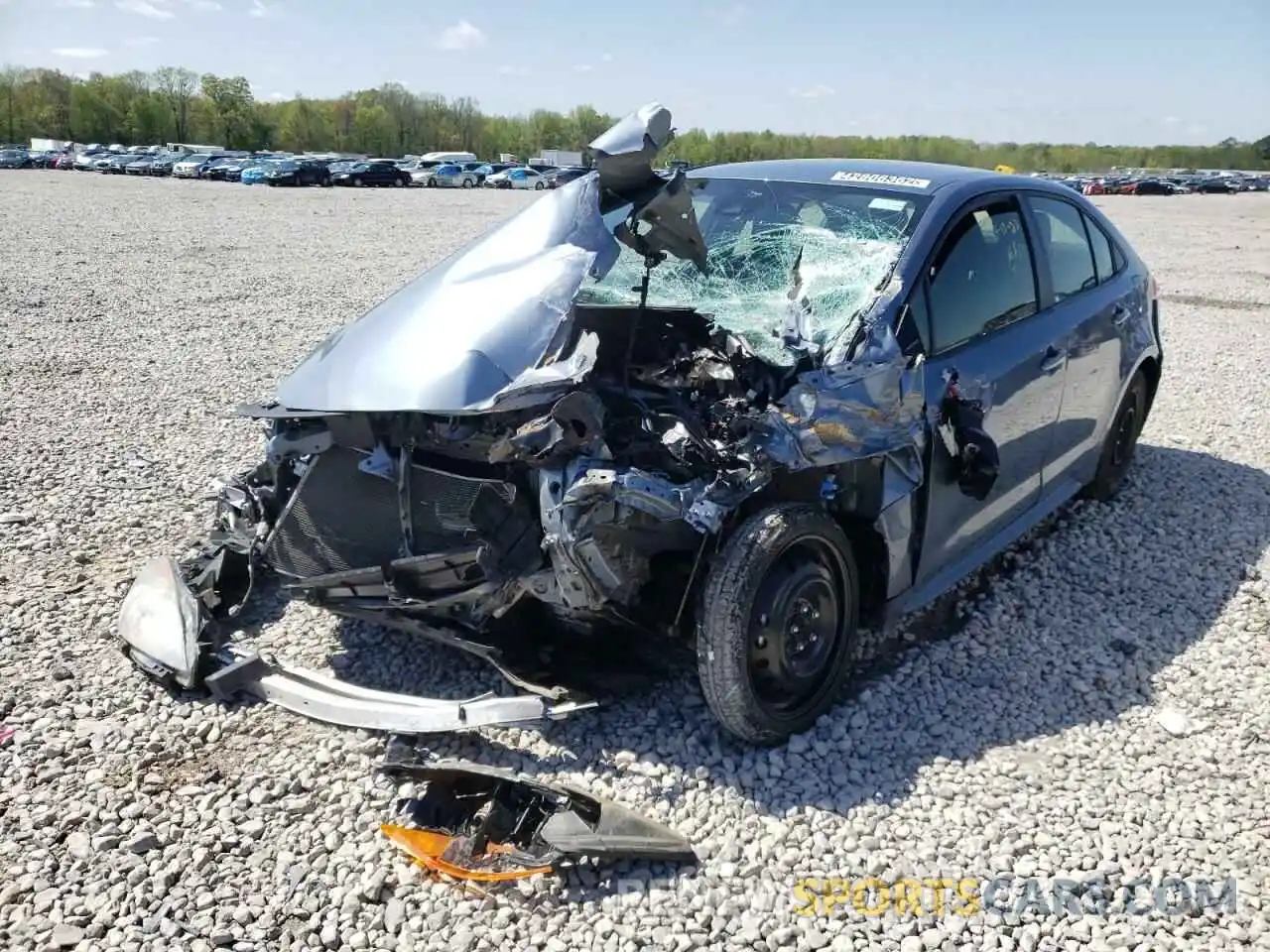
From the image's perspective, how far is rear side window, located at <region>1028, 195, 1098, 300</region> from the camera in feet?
14.7

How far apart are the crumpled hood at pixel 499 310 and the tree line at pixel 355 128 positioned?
6591cm

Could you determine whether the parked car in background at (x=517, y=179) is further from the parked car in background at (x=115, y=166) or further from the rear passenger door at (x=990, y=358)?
the rear passenger door at (x=990, y=358)

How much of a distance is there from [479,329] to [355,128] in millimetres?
100067

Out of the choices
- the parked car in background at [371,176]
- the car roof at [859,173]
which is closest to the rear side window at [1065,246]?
the car roof at [859,173]

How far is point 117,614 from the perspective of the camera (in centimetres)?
395

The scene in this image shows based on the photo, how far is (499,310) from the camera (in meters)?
3.33

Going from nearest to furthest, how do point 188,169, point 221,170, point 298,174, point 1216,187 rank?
point 298,174
point 221,170
point 188,169
point 1216,187

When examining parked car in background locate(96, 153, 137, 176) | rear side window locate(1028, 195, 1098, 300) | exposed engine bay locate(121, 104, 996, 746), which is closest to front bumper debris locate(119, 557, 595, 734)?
exposed engine bay locate(121, 104, 996, 746)

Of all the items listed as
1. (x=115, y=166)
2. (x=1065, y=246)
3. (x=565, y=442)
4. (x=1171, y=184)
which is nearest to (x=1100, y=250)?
(x=1065, y=246)

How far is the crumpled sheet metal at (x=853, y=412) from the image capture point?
307 centimetres

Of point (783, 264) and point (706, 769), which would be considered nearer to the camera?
point (706, 769)

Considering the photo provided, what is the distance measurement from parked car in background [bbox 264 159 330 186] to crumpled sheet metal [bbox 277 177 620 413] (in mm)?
38420

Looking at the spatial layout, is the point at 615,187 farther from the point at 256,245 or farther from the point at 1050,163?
the point at 1050,163

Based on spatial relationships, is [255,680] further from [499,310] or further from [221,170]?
[221,170]
